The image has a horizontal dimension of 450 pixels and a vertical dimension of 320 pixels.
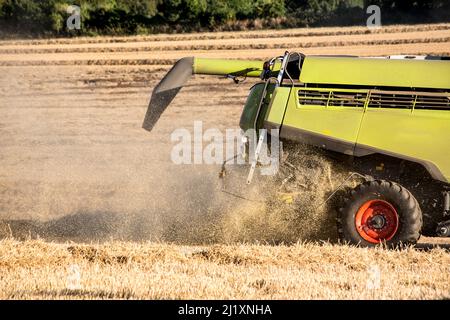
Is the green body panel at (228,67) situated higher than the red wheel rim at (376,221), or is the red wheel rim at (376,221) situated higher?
the green body panel at (228,67)

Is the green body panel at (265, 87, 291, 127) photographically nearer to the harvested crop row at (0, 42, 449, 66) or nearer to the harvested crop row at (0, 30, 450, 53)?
the harvested crop row at (0, 42, 449, 66)

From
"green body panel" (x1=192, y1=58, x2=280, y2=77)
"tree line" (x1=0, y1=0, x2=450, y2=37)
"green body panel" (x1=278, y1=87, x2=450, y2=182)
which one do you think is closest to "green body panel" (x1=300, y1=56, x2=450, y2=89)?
"green body panel" (x1=278, y1=87, x2=450, y2=182)

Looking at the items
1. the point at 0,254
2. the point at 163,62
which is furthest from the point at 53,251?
the point at 163,62

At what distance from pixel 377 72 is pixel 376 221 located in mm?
1469

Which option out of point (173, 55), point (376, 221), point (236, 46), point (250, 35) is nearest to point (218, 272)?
point (376, 221)

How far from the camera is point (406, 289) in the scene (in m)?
7.12

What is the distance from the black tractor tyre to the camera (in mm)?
8875

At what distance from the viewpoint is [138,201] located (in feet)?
40.0

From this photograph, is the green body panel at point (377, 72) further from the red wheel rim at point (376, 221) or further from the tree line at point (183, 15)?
the tree line at point (183, 15)

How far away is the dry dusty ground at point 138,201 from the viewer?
747 centimetres

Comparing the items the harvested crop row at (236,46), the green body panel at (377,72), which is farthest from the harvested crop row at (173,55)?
the green body panel at (377,72)

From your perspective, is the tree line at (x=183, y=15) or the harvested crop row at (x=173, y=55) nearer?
the harvested crop row at (x=173, y=55)

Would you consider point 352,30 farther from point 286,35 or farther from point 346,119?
point 346,119

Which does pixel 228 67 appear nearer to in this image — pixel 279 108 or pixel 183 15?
pixel 279 108
